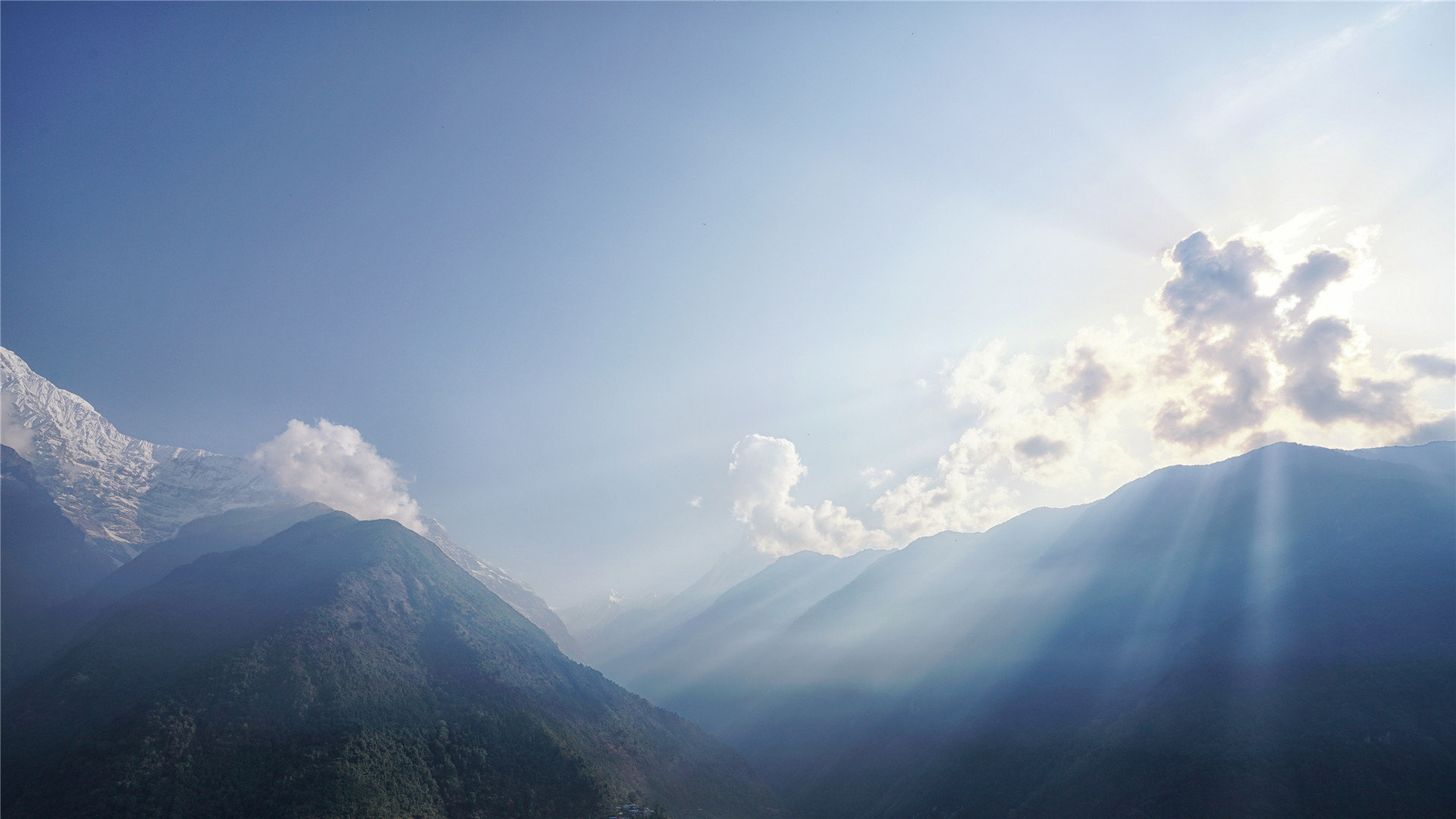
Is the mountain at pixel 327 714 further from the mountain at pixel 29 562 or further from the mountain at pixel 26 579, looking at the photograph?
the mountain at pixel 29 562

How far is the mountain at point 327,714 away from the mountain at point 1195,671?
Result: 167ft

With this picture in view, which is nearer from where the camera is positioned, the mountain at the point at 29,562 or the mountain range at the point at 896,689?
the mountain range at the point at 896,689

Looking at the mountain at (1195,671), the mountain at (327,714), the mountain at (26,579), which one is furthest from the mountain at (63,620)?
the mountain at (1195,671)

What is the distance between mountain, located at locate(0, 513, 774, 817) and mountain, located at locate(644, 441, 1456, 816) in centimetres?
5105

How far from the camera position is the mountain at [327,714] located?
204ft

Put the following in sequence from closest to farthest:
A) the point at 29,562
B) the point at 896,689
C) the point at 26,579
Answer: the point at 896,689, the point at 26,579, the point at 29,562

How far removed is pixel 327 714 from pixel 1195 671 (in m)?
146

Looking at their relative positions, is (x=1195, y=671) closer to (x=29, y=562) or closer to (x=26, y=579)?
(x=26, y=579)

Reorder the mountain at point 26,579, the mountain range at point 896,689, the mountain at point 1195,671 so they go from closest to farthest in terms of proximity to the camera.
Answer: the mountain range at point 896,689, the mountain at point 1195,671, the mountain at point 26,579

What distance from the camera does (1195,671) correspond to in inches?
3568

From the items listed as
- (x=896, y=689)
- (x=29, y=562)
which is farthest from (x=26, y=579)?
(x=896, y=689)

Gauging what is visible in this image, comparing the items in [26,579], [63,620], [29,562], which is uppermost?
[29,562]

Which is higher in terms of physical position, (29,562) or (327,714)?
(29,562)

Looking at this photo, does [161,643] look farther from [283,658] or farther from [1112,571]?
[1112,571]
